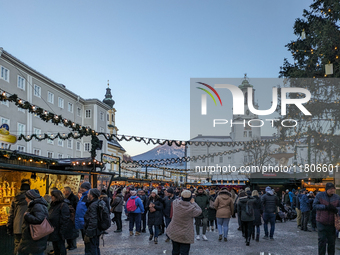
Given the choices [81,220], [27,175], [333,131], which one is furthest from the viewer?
[333,131]

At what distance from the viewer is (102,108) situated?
2298 inches

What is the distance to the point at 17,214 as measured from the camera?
24.5ft

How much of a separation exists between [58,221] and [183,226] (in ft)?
9.22

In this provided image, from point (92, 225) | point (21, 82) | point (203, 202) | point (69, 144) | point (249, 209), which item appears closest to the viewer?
point (92, 225)

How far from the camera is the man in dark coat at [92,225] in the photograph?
254 inches

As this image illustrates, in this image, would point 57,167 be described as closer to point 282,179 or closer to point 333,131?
point 333,131

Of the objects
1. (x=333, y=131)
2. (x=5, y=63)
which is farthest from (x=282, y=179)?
(x=5, y=63)

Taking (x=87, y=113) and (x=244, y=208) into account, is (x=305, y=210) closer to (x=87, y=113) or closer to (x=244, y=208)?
(x=244, y=208)

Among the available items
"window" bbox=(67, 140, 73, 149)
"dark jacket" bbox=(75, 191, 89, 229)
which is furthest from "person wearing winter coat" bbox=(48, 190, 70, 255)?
"window" bbox=(67, 140, 73, 149)

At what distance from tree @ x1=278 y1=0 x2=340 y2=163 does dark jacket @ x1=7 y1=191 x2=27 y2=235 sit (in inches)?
602

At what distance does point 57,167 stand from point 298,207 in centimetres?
1295

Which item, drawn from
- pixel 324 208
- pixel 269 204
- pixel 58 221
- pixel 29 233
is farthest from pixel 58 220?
pixel 269 204

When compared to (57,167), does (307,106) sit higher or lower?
higher

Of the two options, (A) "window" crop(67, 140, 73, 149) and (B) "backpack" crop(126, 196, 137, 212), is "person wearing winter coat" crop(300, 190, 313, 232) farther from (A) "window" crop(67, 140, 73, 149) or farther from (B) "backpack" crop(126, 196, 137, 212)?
(A) "window" crop(67, 140, 73, 149)
